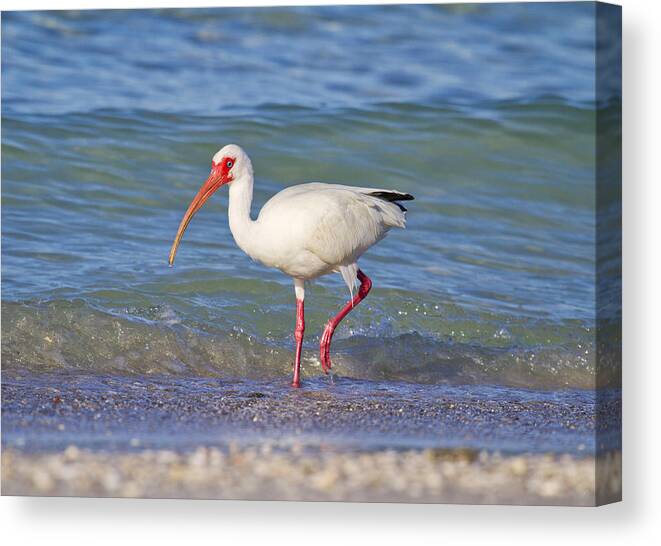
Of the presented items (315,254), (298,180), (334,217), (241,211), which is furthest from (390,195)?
(298,180)

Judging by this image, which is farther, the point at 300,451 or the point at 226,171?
the point at 226,171

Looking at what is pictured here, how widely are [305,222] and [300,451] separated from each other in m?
1.74

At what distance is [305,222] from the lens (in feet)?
29.2

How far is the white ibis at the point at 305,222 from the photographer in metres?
8.95

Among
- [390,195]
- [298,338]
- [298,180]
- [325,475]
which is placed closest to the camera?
[325,475]

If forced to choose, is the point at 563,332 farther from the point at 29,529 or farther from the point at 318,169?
the point at 29,529

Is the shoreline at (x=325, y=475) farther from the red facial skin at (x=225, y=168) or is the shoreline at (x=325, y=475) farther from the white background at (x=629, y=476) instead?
the red facial skin at (x=225, y=168)

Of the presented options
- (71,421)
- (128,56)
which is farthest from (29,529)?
(128,56)

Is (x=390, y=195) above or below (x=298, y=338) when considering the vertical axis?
above

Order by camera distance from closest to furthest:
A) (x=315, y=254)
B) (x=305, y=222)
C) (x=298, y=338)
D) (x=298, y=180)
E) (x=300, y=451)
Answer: (x=300, y=451) < (x=305, y=222) < (x=315, y=254) < (x=298, y=338) < (x=298, y=180)

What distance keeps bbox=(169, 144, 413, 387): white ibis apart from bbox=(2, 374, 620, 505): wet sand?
1.09 m

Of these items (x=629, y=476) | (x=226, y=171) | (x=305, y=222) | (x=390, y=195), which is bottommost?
(x=629, y=476)

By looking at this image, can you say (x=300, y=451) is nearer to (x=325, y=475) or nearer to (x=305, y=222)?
(x=325, y=475)

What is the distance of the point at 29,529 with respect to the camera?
8.05m
